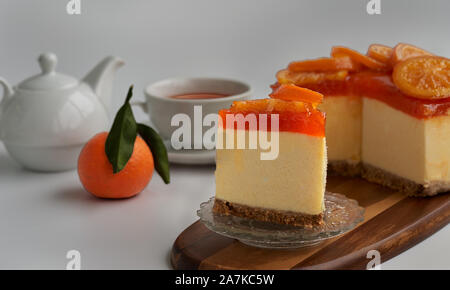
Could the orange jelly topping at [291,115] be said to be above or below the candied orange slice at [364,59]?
below

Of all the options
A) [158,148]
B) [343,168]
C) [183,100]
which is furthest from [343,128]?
[158,148]

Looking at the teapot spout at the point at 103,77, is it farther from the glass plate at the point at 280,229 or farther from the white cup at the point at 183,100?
the glass plate at the point at 280,229

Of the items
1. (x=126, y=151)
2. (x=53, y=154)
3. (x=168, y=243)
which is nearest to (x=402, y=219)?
(x=168, y=243)

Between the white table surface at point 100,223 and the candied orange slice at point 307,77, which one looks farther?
the candied orange slice at point 307,77

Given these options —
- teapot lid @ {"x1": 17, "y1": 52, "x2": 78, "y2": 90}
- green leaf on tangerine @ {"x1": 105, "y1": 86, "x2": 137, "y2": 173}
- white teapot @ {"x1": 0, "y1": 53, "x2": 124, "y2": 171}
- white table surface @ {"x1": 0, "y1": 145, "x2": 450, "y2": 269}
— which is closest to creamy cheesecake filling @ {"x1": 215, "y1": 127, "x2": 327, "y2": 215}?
white table surface @ {"x1": 0, "y1": 145, "x2": 450, "y2": 269}

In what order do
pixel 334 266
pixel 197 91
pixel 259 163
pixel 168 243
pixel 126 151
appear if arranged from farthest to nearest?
pixel 197 91 → pixel 126 151 → pixel 168 243 → pixel 259 163 → pixel 334 266

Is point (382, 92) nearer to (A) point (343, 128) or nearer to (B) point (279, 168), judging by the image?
(A) point (343, 128)

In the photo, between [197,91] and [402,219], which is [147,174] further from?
[402,219]

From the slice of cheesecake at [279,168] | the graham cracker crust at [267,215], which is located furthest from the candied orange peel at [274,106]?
the graham cracker crust at [267,215]
